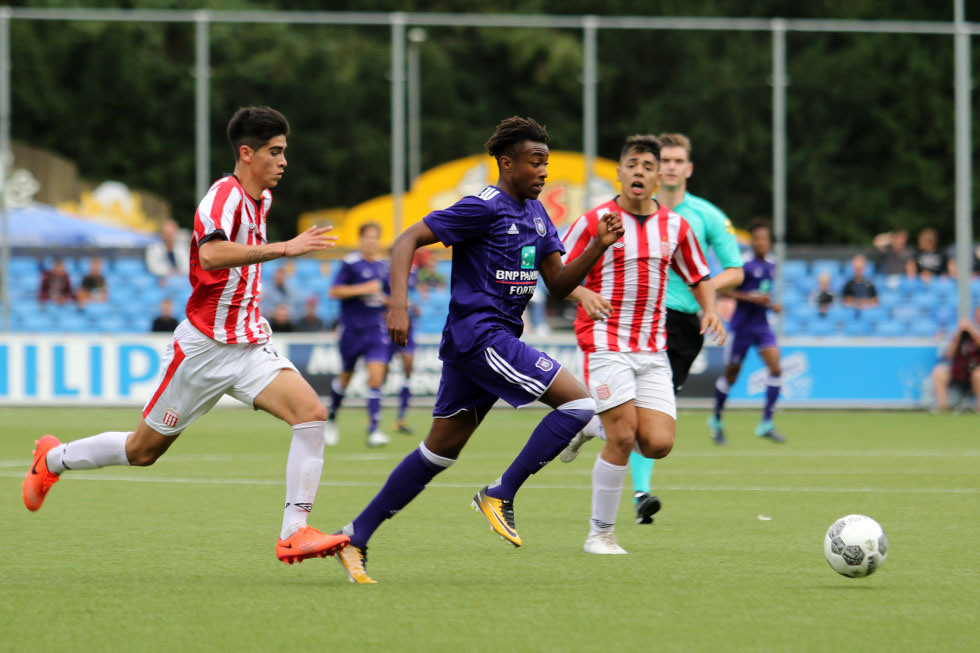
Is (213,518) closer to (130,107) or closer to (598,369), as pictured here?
(598,369)

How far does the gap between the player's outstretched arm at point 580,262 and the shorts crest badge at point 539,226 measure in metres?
0.13

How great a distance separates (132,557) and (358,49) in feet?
82.6

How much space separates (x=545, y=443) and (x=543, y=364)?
1.52 feet

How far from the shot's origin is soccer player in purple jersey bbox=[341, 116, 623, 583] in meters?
6.35

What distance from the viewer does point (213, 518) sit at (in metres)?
8.58

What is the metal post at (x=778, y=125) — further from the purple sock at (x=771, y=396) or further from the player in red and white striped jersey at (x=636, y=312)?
the player in red and white striped jersey at (x=636, y=312)

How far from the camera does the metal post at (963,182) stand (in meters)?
19.4

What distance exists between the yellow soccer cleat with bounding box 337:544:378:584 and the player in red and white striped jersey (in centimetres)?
155

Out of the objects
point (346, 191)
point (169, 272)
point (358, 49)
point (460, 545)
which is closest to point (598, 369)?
point (460, 545)

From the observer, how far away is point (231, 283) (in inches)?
256

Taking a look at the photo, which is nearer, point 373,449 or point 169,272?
point 373,449

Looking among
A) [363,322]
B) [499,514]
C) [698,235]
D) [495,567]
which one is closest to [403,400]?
[363,322]

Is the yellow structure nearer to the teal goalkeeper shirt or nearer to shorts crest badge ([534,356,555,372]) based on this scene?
the teal goalkeeper shirt

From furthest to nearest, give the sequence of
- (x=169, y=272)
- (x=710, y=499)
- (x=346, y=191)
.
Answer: (x=346, y=191) < (x=169, y=272) < (x=710, y=499)
